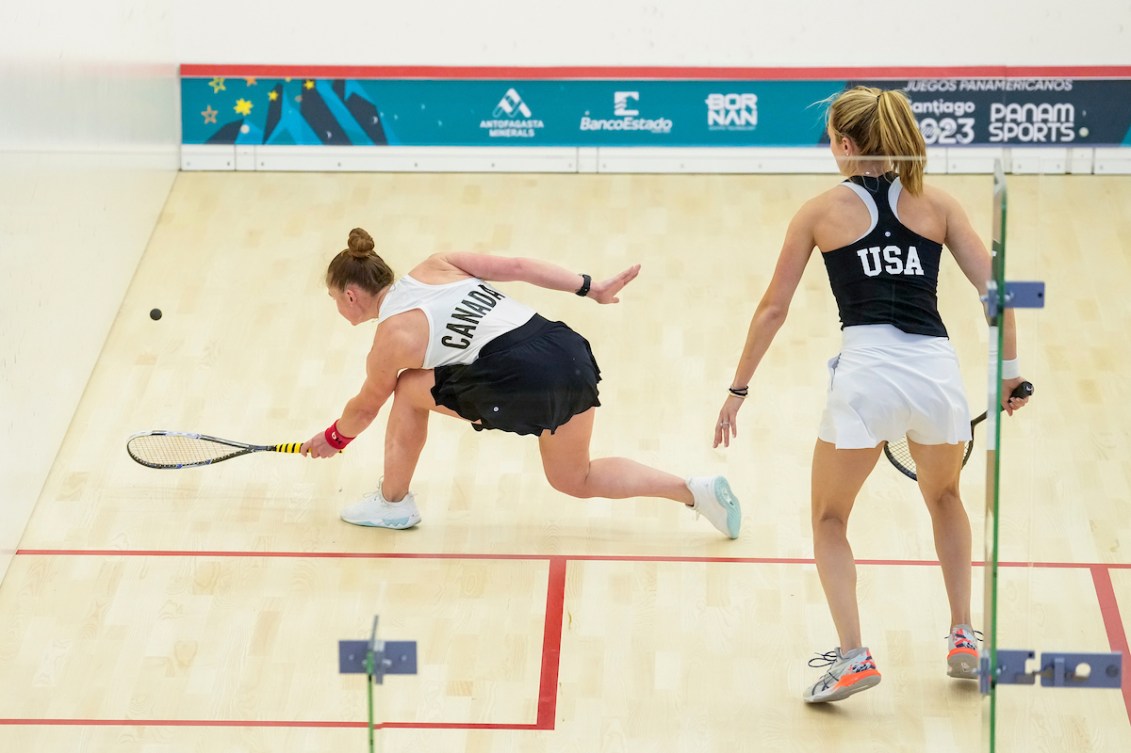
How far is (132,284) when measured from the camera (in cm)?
403

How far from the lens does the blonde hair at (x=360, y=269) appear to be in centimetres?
310

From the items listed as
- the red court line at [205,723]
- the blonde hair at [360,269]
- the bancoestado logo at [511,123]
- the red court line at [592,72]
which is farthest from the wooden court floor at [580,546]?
the red court line at [592,72]

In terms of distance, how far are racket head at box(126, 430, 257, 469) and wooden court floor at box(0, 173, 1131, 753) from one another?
32 mm

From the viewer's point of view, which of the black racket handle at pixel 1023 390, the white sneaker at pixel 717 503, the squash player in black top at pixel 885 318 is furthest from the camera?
the white sneaker at pixel 717 503

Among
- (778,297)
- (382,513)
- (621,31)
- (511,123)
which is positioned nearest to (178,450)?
(382,513)

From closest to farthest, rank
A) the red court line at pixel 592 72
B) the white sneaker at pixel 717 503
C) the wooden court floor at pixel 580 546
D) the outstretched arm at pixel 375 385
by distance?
1. the wooden court floor at pixel 580 546
2. the outstretched arm at pixel 375 385
3. the white sneaker at pixel 717 503
4. the red court line at pixel 592 72

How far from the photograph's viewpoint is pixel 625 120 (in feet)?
18.8

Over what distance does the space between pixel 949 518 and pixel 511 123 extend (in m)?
2.88

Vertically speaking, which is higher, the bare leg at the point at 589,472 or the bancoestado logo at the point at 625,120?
the bancoestado logo at the point at 625,120

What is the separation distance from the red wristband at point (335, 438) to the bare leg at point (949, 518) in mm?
1038

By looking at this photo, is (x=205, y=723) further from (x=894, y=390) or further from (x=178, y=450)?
(x=894, y=390)

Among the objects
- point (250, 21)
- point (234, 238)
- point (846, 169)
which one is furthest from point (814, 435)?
point (250, 21)

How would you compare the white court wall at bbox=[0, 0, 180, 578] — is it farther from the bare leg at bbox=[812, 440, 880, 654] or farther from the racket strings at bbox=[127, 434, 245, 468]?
the bare leg at bbox=[812, 440, 880, 654]

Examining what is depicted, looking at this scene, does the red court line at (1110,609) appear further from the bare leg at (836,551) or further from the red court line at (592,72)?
the red court line at (592,72)
